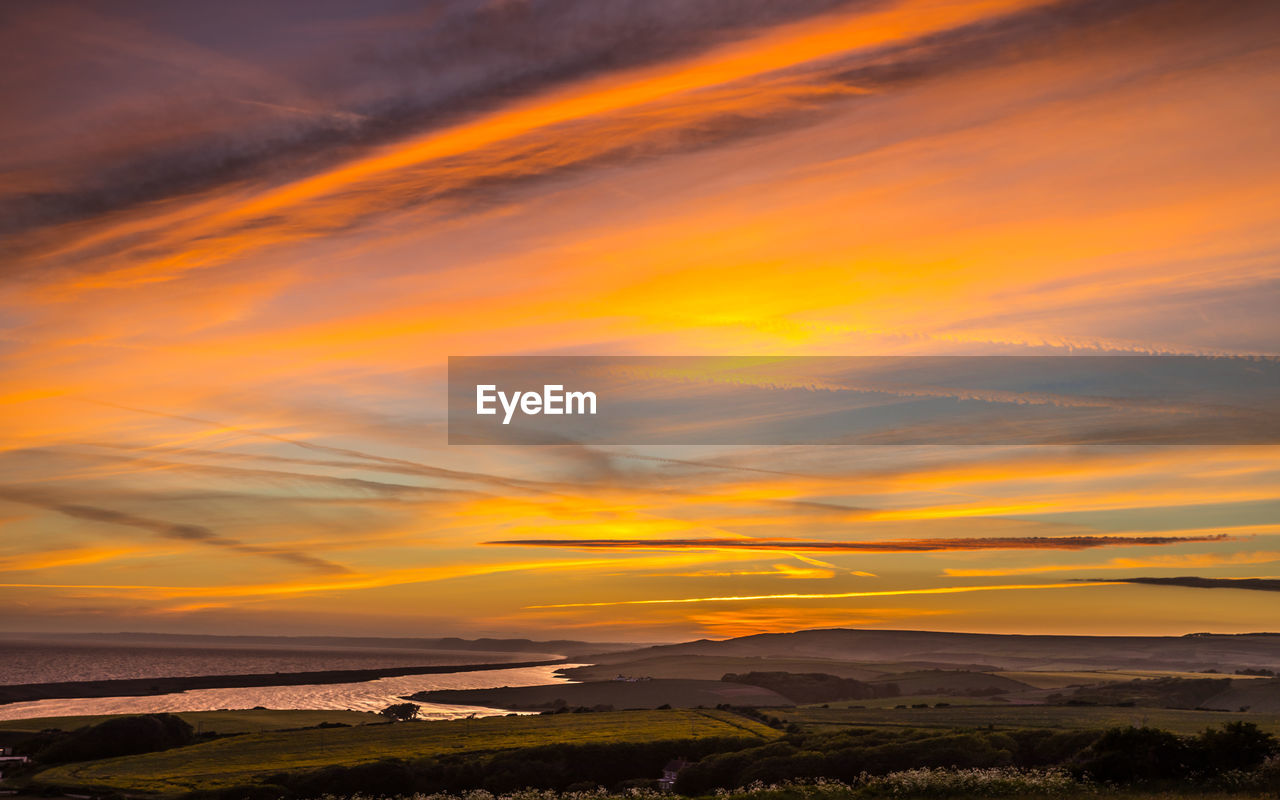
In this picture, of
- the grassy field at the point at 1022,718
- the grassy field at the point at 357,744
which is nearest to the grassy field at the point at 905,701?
the grassy field at the point at 1022,718

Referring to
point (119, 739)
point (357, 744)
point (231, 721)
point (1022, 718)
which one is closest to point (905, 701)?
point (1022, 718)

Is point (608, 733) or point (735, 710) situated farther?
point (735, 710)

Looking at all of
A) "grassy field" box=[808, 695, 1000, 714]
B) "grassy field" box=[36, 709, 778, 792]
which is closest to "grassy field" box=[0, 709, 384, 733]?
"grassy field" box=[36, 709, 778, 792]

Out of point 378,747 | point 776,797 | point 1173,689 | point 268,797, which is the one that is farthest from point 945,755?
point 1173,689

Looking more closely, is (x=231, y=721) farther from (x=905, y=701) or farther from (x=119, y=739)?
(x=905, y=701)

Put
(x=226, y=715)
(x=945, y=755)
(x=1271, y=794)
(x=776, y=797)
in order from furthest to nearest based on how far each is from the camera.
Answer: (x=226, y=715)
(x=945, y=755)
(x=776, y=797)
(x=1271, y=794)

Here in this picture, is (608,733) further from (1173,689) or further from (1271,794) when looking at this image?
(1173,689)

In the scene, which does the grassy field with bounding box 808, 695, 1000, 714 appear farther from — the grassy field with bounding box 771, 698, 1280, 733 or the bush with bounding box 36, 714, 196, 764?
the bush with bounding box 36, 714, 196, 764

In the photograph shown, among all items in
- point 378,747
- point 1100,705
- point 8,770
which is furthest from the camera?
point 1100,705
